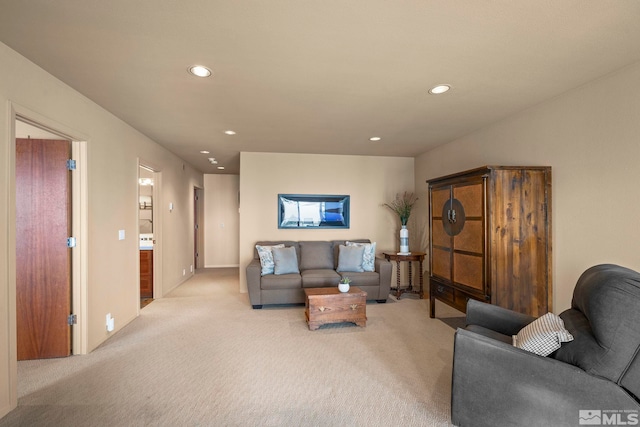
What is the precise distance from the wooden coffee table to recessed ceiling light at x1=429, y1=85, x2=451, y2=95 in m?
2.34

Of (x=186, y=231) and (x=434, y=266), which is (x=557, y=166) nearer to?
(x=434, y=266)

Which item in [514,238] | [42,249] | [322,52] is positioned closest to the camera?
[322,52]

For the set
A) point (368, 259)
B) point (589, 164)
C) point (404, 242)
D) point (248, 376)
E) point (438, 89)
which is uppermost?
point (438, 89)

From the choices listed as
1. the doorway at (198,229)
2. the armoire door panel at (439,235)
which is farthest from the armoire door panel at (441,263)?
the doorway at (198,229)

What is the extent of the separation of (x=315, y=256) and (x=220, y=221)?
385 centimetres

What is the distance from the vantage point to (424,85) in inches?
99.3

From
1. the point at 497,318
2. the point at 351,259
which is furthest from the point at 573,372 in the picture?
the point at 351,259

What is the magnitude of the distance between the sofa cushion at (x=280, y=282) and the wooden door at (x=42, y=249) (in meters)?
2.13

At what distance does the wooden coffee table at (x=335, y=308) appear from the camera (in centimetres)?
338

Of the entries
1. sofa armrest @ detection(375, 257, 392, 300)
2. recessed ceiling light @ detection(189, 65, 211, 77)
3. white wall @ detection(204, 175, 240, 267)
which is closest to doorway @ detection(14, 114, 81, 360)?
recessed ceiling light @ detection(189, 65, 211, 77)

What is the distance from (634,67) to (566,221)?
130 cm

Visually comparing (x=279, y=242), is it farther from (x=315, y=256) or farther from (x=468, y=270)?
(x=468, y=270)

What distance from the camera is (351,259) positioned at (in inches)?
178

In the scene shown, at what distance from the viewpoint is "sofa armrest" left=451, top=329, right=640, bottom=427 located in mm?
1415
